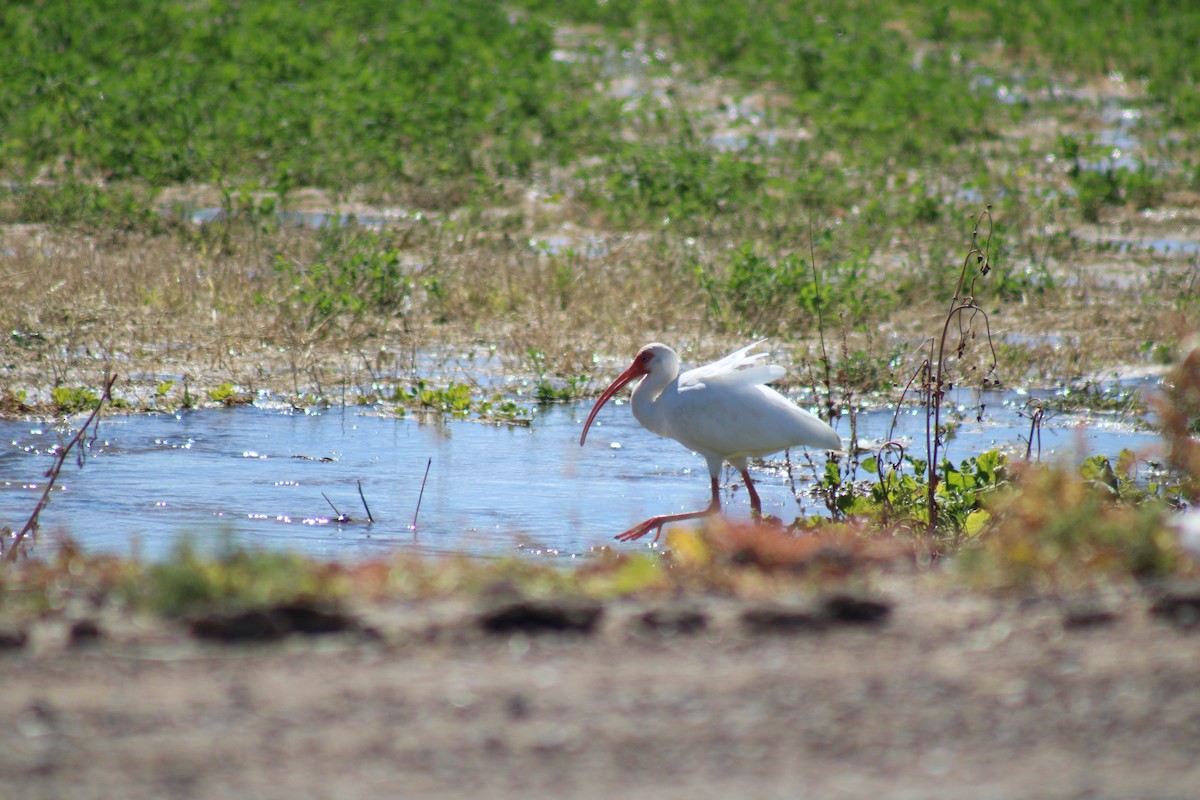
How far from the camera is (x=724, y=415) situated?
727cm

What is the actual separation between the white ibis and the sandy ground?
325 centimetres

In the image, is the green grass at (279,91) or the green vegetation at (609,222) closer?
the green vegetation at (609,222)

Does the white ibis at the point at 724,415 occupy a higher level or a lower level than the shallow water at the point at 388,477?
higher

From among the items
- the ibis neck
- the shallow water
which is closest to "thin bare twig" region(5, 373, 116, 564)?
the shallow water

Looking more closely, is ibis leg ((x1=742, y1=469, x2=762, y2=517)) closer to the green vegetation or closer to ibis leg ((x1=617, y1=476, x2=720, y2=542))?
ibis leg ((x1=617, y1=476, x2=720, y2=542))

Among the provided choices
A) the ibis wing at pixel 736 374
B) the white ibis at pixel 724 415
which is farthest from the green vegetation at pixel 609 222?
the ibis wing at pixel 736 374

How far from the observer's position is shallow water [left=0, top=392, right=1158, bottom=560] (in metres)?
6.62

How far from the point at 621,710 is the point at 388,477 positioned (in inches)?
175

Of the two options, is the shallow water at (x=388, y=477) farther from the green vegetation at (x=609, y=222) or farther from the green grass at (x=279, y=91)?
the green grass at (x=279, y=91)

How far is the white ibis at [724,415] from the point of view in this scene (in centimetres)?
712

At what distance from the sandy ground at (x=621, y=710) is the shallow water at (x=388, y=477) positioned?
2.59m

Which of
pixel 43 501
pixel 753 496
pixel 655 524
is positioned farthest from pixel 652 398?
pixel 43 501

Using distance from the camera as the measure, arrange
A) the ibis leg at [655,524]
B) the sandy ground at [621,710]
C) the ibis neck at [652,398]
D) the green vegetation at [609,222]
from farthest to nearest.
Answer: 1. the ibis neck at [652,398]
2. the ibis leg at [655,524]
3. the green vegetation at [609,222]
4. the sandy ground at [621,710]

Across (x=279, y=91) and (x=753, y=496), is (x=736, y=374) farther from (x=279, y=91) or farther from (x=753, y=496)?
(x=279, y=91)
